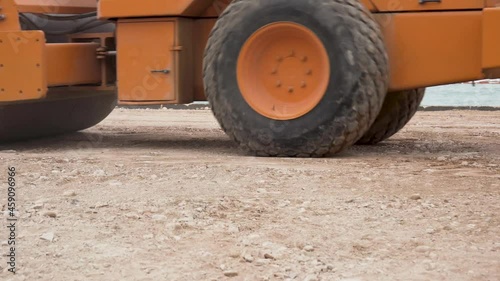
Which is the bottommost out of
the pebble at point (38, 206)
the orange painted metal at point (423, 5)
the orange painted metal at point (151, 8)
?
the pebble at point (38, 206)

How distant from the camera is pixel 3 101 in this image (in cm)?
726

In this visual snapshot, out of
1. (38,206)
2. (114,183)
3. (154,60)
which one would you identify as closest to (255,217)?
(38,206)

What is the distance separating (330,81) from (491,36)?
3.37 ft

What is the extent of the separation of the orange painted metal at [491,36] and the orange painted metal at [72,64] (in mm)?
2984

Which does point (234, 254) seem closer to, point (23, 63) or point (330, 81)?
point (330, 81)

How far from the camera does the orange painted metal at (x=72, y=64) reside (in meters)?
7.28

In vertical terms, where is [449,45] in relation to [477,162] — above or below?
above

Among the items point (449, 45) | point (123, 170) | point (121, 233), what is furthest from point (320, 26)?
point (121, 233)

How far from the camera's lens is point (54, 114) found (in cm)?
844

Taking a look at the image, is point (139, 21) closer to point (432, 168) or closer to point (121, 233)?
point (432, 168)

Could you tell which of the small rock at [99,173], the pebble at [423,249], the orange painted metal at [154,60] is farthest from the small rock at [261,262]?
Result: the orange painted metal at [154,60]

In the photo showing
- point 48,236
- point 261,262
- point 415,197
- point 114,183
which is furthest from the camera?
point 114,183

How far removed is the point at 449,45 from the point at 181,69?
1.91 metres

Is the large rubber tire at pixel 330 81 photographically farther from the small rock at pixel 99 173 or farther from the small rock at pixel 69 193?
the small rock at pixel 69 193
